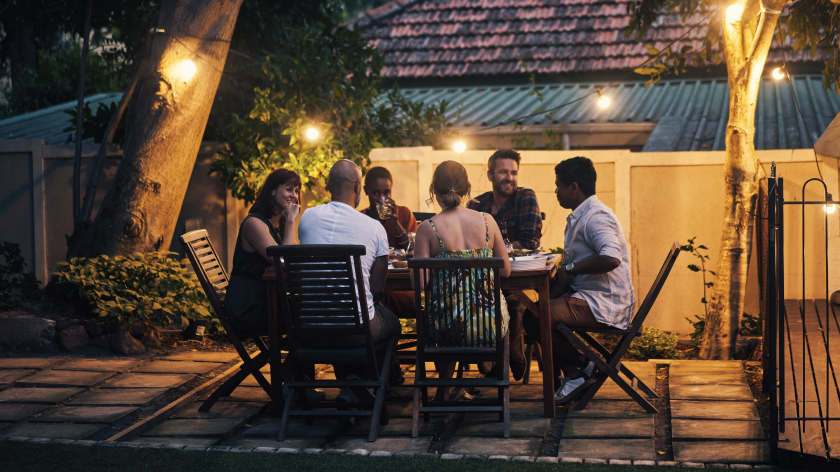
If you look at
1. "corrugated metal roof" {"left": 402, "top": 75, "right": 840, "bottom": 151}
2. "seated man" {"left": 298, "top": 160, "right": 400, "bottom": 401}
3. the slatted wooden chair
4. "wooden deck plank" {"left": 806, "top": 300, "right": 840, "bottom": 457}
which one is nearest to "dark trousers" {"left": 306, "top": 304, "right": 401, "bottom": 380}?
"seated man" {"left": 298, "top": 160, "right": 400, "bottom": 401}

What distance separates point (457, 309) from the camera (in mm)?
3936

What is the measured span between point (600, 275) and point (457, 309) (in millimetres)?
941

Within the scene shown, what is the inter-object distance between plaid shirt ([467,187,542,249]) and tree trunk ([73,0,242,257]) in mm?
2721

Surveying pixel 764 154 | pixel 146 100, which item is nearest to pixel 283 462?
pixel 146 100

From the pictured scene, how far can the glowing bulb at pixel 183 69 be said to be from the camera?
21.0 feet

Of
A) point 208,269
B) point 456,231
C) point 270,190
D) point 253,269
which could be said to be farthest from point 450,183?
point 208,269

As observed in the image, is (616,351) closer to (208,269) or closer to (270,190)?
(270,190)

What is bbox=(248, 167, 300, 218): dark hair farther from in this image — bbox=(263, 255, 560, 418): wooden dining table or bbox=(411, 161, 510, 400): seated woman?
bbox=(411, 161, 510, 400): seated woman

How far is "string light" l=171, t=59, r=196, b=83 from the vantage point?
6398 millimetres

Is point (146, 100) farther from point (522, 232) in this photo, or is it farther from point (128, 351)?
point (522, 232)

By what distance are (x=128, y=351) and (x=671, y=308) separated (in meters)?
4.60

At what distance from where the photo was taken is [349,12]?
25.8 m

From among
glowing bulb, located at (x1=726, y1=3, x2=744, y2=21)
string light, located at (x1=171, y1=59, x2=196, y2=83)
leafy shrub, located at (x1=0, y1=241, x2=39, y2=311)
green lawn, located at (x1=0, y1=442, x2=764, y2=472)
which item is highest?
glowing bulb, located at (x1=726, y1=3, x2=744, y2=21)

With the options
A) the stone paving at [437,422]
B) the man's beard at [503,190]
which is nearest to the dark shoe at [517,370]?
the stone paving at [437,422]
